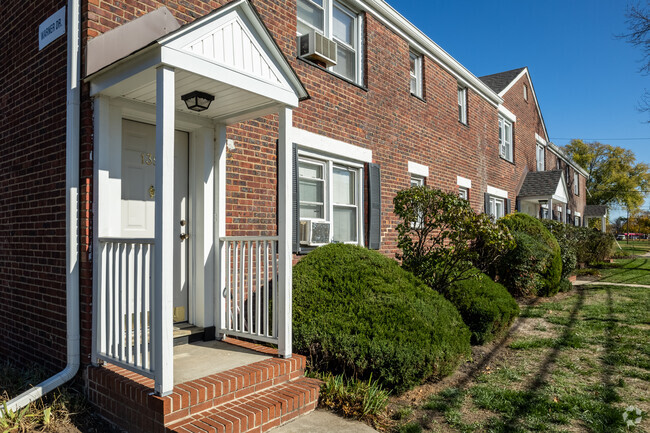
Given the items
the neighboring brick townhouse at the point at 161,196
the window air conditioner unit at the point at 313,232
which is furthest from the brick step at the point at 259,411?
the window air conditioner unit at the point at 313,232

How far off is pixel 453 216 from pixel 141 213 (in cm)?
414

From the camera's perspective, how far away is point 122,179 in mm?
4547

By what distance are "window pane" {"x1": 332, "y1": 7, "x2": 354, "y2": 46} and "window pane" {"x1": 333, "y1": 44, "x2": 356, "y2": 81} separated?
17 centimetres

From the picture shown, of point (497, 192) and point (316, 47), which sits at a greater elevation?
point (316, 47)

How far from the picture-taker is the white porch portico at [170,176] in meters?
3.53

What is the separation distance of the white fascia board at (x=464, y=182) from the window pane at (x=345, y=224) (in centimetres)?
476

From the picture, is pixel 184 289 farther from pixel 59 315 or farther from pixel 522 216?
pixel 522 216

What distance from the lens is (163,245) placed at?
3432 millimetres

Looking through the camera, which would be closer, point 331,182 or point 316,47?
point 316,47

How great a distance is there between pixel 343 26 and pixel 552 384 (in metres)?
6.33

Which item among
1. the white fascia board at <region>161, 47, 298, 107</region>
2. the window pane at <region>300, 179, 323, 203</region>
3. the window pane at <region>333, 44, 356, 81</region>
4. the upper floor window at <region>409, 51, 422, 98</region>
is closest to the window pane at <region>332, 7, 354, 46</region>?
the window pane at <region>333, 44, 356, 81</region>

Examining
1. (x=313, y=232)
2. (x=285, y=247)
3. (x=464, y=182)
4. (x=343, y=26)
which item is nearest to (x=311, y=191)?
(x=313, y=232)

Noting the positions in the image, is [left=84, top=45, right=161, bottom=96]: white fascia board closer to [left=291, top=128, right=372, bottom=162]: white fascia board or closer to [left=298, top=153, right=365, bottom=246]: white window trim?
[left=291, top=128, right=372, bottom=162]: white fascia board

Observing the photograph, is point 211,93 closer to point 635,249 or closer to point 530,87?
point 530,87
